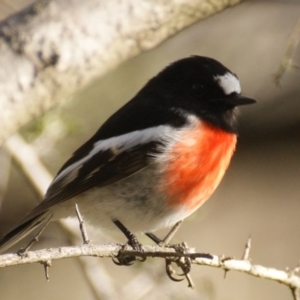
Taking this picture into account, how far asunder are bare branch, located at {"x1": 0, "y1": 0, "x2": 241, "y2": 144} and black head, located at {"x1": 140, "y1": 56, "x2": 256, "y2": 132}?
0.31 metres

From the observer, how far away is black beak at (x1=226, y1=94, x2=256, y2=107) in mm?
3672

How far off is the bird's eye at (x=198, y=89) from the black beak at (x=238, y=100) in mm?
146

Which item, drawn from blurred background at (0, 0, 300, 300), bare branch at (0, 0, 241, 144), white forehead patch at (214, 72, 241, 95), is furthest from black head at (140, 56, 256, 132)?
blurred background at (0, 0, 300, 300)

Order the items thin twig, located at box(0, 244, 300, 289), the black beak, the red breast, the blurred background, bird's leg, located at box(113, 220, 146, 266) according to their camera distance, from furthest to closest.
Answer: the blurred background → the black beak → the red breast → bird's leg, located at box(113, 220, 146, 266) → thin twig, located at box(0, 244, 300, 289)

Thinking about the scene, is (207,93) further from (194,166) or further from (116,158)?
(116,158)

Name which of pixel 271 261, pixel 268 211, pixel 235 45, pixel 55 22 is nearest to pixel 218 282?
pixel 271 261

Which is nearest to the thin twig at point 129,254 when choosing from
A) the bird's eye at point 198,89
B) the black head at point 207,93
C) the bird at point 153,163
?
the bird at point 153,163

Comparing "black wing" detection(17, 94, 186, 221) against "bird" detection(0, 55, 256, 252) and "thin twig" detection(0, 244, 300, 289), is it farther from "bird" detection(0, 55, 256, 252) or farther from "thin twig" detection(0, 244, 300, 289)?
"thin twig" detection(0, 244, 300, 289)

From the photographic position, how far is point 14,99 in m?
3.38

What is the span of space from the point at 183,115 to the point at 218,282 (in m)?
3.44

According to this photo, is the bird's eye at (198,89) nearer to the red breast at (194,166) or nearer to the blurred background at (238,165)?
the red breast at (194,166)

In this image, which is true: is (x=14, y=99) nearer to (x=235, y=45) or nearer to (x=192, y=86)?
(x=192, y=86)

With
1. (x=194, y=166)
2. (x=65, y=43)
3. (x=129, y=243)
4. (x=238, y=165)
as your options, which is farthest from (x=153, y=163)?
(x=238, y=165)

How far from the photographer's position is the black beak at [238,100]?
367 centimetres
